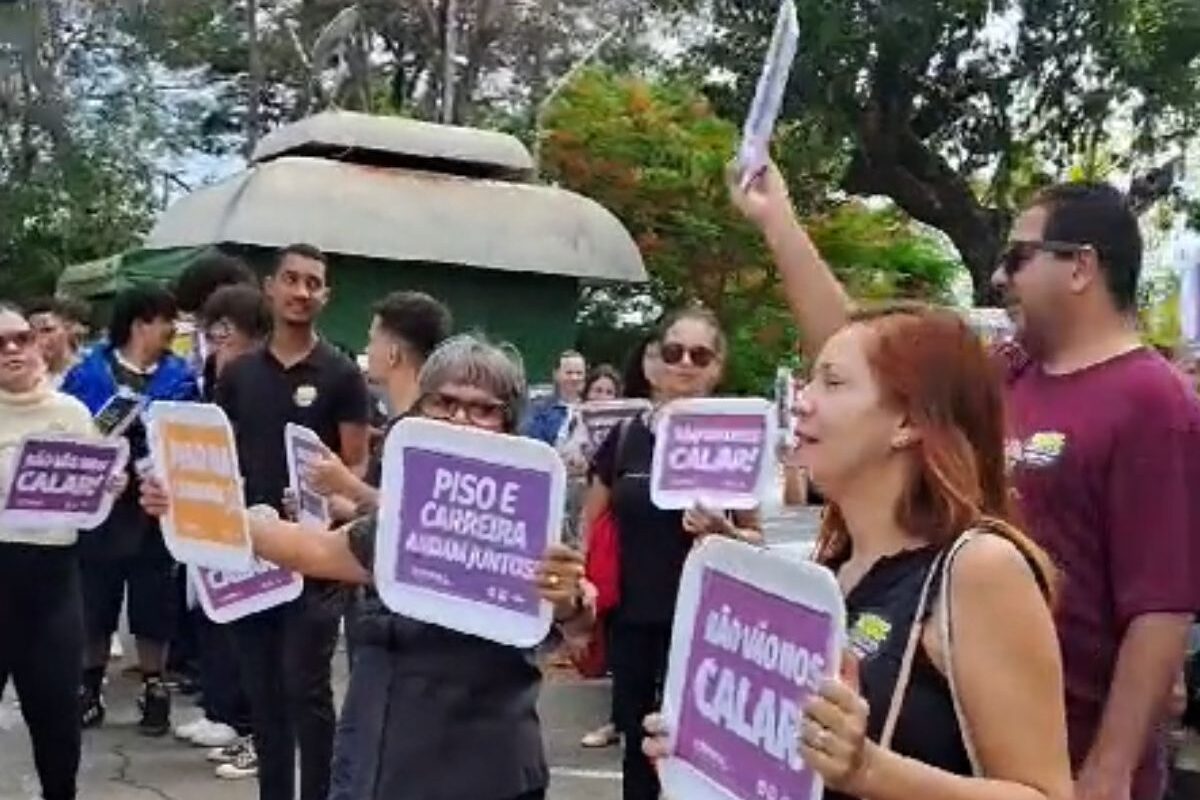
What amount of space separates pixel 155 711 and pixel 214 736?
446 millimetres

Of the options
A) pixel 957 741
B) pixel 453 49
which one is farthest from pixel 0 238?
pixel 957 741

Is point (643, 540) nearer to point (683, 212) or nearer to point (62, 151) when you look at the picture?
point (683, 212)

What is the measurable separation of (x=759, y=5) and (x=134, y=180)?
1476 centimetres

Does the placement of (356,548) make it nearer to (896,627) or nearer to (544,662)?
(544,662)

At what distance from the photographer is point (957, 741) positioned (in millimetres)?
2408

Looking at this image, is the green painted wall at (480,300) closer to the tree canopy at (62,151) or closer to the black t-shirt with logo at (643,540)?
the black t-shirt with logo at (643,540)

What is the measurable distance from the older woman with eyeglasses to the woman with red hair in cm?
129

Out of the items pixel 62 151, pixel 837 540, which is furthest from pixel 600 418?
pixel 62 151

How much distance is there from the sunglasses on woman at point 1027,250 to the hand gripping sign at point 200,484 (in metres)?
2.04

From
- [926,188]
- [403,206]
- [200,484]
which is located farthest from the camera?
[926,188]

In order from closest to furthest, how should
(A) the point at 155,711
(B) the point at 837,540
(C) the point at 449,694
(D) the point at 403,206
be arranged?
(B) the point at 837,540
(C) the point at 449,694
(A) the point at 155,711
(D) the point at 403,206

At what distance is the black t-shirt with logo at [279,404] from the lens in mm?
6234

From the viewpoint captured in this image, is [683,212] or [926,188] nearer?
[926,188]

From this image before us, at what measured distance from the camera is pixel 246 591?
5.80 m
